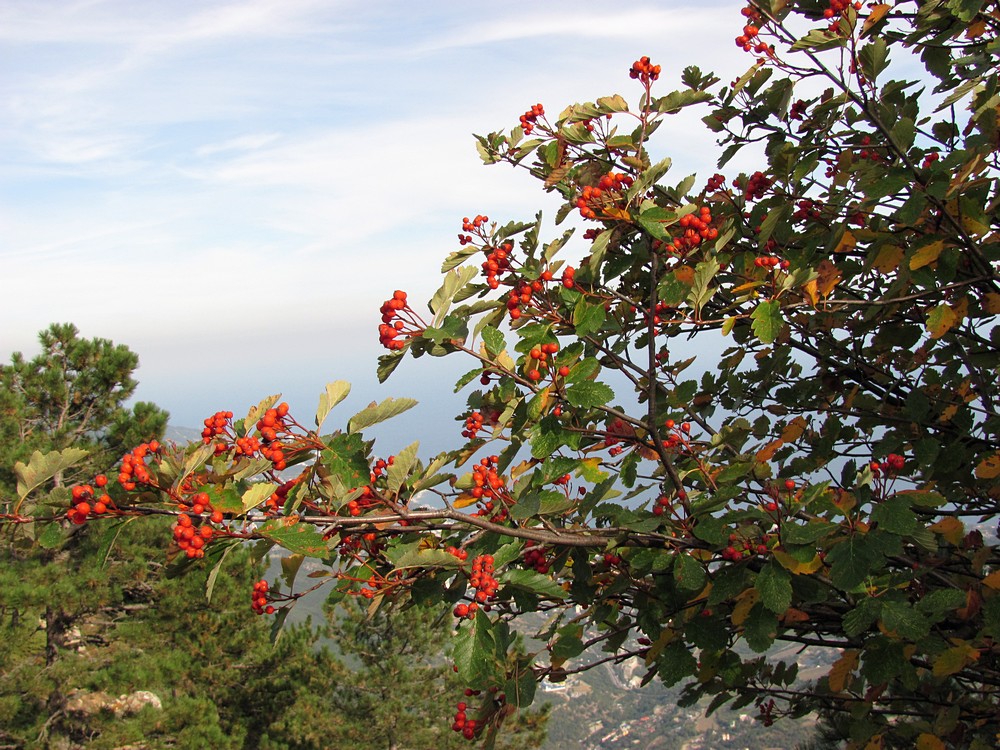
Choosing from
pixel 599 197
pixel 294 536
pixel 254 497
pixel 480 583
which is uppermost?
pixel 599 197

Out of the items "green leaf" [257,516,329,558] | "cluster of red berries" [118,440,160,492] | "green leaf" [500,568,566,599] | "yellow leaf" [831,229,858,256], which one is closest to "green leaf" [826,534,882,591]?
"green leaf" [500,568,566,599]

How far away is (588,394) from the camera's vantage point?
2.30 metres

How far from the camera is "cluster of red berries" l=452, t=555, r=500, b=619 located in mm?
2006

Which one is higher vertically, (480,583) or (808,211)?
(808,211)

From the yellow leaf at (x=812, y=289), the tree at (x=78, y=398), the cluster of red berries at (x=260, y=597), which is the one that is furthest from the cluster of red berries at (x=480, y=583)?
the tree at (x=78, y=398)

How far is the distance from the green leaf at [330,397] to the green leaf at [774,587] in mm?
1495

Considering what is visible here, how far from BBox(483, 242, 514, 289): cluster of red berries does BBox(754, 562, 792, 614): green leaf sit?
138 centimetres

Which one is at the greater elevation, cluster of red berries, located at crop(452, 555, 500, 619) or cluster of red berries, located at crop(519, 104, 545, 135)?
cluster of red berries, located at crop(519, 104, 545, 135)

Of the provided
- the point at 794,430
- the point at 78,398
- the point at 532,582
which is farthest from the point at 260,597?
the point at 78,398

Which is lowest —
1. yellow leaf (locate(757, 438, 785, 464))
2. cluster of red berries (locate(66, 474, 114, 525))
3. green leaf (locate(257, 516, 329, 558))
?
yellow leaf (locate(757, 438, 785, 464))

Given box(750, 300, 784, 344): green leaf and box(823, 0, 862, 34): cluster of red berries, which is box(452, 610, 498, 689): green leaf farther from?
box(823, 0, 862, 34): cluster of red berries

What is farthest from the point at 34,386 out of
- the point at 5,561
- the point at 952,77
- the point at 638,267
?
the point at 952,77

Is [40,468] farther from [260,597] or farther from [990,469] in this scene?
[990,469]

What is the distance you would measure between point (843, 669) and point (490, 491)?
5.52ft
